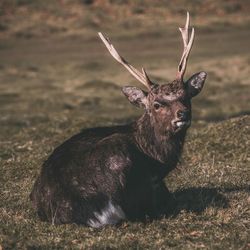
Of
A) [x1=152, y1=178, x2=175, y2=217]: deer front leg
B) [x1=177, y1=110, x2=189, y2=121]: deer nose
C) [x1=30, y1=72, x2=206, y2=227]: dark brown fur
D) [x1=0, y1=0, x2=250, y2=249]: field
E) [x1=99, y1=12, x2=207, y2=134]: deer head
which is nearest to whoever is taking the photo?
[x1=0, y1=0, x2=250, y2=249]: field

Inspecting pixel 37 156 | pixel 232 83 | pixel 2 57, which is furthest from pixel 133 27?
pixel 37 156

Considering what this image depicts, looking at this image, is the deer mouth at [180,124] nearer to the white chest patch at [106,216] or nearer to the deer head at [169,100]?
the deer head at [169,100]

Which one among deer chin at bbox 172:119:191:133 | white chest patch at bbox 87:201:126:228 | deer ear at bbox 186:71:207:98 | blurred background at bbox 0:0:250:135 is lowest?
blurred background at bbox 0:0:250:135

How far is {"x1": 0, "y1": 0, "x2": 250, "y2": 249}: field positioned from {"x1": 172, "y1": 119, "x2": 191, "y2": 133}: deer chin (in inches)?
53.3

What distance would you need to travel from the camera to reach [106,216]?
447 inches

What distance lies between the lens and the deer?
449 inches

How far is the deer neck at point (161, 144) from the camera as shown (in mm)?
12211

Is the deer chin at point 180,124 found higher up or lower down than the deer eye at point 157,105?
lower down

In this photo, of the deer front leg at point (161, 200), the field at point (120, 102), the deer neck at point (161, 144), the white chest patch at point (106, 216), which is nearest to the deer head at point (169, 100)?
the deer neck at point (161, 144)

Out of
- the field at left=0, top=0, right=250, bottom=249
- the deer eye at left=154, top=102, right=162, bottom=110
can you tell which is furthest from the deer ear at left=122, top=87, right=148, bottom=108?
the field at left=0, top=0, right=250, bottom=249

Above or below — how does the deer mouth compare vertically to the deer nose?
below

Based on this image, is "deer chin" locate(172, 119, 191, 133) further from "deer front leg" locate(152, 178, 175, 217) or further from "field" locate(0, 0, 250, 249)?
"field" locate(0, 0, 250, 249)

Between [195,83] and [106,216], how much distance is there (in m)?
2.70

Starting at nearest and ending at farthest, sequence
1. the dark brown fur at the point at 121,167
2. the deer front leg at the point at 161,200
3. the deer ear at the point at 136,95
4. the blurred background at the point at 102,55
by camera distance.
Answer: the dark brown fur at the point at 121,167 < the deer front leg at the point at 161,200 < the deer ear at the point at 136,95 < the blurred background at the point at 102,55
